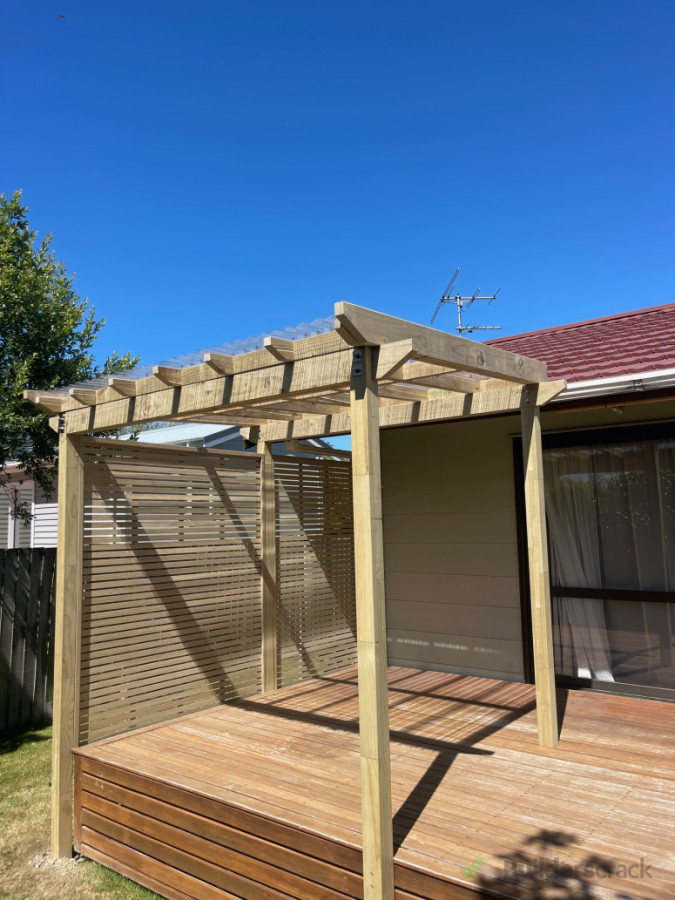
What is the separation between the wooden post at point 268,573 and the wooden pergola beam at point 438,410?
1.09ft

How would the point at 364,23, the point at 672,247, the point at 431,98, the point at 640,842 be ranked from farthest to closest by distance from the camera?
the point at 672,247, the point at 431,98, the point at 364,23, the point at 640,842

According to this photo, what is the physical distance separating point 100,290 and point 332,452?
2894 centimetres

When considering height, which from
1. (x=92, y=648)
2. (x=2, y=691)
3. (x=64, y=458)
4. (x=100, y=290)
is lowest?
(x=2, y=691)

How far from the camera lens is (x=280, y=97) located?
1631 centimetres

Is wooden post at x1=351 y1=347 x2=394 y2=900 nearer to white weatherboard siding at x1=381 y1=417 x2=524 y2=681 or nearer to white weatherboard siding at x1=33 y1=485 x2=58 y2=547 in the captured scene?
white weatherboard siding at x1=381 y1=417 x2=524 y2=681

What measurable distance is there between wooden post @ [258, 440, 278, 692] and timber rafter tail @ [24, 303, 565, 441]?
61cm

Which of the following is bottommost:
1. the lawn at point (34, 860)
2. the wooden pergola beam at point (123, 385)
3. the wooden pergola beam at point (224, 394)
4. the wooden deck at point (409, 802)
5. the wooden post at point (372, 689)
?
the lawn at point (34, 860)

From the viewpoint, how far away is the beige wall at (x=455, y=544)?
526 centimetres

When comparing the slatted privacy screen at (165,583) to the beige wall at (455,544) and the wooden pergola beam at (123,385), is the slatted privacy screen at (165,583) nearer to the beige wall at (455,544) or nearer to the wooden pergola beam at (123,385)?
the wooden pergola beam at (123,385)

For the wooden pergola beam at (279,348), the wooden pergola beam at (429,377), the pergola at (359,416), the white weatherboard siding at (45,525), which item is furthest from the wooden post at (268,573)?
the white weatherboard siding at (45,525)

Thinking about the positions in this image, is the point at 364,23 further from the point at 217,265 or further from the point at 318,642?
the point at 217,265

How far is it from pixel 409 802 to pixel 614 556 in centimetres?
263

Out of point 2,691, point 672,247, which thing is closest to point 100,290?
point 672,247

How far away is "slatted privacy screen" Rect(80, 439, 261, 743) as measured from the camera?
13.1 ft
